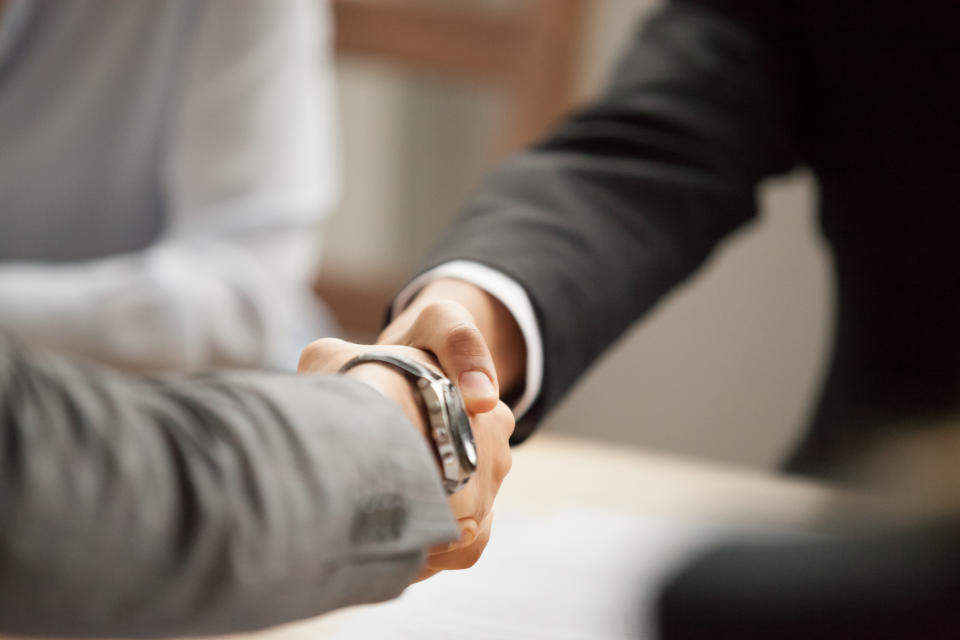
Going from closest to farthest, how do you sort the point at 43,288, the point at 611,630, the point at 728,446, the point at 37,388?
the point at 37,388 → the point at 611,630 → the point at 43,288 → the point at 728,446

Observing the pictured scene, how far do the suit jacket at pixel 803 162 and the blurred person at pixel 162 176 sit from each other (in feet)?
0.82

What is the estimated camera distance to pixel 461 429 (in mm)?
172

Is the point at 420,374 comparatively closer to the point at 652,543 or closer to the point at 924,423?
the point at 652,543

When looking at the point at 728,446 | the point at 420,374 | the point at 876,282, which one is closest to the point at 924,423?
the point at 876,282

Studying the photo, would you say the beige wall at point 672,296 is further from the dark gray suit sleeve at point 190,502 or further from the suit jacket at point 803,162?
the dark gray suit sleeve at point 190,502

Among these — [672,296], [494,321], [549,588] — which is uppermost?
[494,321]

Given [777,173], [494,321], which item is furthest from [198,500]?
[777,173]

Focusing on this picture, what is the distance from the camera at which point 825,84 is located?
0.43 meters

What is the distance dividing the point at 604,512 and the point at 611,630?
105 millimetres

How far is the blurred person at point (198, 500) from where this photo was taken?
112 mm

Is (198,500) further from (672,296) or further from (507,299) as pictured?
(672,296)

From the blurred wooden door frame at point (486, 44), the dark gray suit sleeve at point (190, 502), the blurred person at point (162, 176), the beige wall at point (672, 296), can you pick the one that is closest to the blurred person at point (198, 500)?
the dark gray suit sleeve at point (190, 502)

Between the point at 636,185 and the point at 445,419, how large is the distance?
0.20 m

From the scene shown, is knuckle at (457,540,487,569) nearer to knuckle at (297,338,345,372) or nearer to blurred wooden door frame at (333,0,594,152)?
knuckle at (297,338,345,372)
